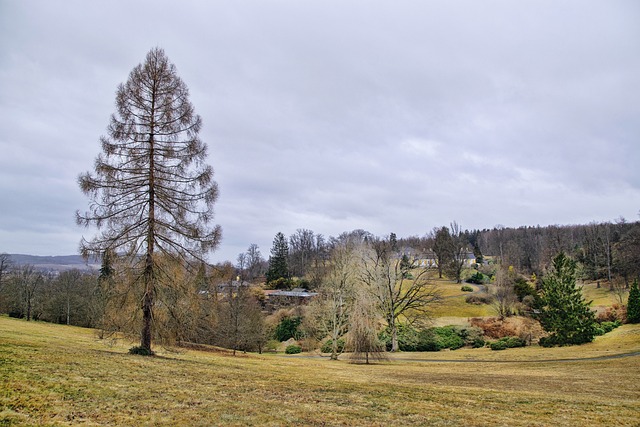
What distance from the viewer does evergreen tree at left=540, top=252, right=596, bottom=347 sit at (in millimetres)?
35375

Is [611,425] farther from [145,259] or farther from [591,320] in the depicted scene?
[591,320]

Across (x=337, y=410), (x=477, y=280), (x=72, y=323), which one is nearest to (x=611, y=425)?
(x=337, y=410)

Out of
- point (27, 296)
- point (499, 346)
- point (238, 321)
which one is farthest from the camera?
point (27, 296)

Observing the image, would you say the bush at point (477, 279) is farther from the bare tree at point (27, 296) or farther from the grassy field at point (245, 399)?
the bare tree at point (27, 296)

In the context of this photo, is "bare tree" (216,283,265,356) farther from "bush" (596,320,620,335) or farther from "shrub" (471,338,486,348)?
"bush" (596,320,620,335)

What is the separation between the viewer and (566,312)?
35.9 metres

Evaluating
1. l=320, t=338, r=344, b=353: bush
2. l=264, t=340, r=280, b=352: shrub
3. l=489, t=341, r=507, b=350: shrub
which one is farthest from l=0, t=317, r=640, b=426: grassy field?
l=264, t=340, r=280, b=352: shrub

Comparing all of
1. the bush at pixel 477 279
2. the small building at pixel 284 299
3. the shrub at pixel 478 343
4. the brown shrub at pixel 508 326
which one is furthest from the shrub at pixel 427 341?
the bush at pixel 477 279

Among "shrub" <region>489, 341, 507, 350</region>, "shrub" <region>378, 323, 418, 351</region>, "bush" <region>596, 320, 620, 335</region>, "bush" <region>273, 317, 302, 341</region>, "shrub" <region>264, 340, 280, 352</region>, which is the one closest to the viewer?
"bush" <region>596, 320, 620, 335</region>

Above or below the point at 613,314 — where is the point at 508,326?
below

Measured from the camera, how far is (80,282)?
6012 centimetres

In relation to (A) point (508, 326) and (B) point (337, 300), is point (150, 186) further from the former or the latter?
(A) point (508, 326)

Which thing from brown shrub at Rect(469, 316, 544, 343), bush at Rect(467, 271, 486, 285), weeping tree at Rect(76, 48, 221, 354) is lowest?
brown shrub at Rect(469, 316, 544, 343)

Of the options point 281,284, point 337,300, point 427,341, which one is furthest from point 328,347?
point 281,284
